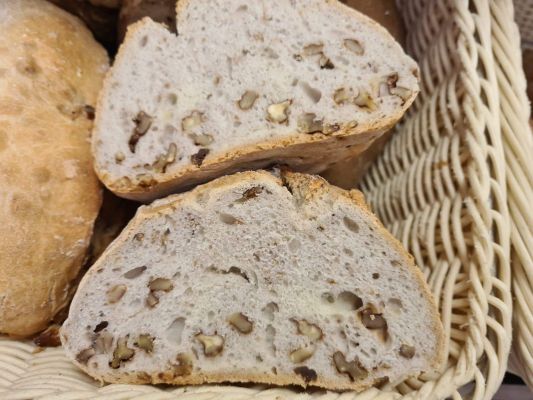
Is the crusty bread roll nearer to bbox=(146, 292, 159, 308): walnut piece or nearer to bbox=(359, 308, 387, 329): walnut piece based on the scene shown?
bbox=(146, 292, 159, 308): walnut piece

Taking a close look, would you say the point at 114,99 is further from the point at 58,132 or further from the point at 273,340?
the point at 273,340

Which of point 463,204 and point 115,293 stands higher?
point 463,204

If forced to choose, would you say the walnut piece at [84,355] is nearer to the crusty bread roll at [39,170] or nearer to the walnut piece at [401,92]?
the crusty bread roll at [39,170]

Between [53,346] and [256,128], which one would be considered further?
[53,346]

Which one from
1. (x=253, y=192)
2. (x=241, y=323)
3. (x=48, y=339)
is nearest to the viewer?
(x=253, y=192)

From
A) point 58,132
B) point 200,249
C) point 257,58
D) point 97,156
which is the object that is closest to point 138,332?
point 200,249

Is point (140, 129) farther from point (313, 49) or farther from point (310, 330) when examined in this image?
point (310, 330)

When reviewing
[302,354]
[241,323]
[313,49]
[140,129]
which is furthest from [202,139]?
[302,354]
